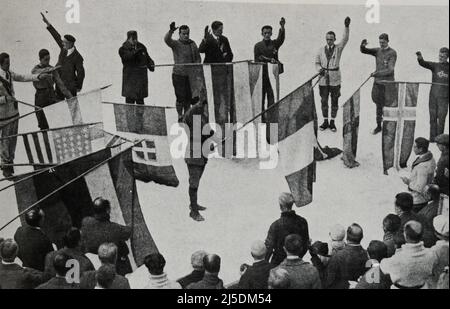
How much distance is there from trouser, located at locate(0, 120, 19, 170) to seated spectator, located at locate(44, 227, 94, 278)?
1152 millimetres

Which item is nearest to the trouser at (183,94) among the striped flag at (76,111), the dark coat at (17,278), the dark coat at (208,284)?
the striped flag at (76,111)

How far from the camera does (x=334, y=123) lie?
7992 millimetres

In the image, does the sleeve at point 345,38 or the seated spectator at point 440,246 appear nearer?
the seated spectator at point 440,246

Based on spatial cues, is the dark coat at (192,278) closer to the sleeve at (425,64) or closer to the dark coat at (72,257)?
the dark coat at (72,257)

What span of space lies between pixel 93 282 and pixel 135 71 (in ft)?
7.85

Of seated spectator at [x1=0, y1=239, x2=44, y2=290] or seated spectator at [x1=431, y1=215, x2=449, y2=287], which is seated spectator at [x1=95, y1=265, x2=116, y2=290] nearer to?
seated spectator at [x1=0, y1=239, x2=44, y2=290]

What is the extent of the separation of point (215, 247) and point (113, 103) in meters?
1.99

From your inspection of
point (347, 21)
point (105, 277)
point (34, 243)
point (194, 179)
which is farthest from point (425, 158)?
point (34, 243)

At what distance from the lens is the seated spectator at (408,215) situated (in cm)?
772

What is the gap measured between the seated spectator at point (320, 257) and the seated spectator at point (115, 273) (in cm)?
206

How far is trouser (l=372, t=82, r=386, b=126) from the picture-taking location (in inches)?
315

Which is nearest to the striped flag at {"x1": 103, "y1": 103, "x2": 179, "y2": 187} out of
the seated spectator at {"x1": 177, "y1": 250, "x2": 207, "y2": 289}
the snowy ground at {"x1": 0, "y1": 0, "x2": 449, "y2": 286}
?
the snowy ground at {"x1": 0, "y1": 0, "x2": 449, "y2": 286}

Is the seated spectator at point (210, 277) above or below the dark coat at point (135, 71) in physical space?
below
